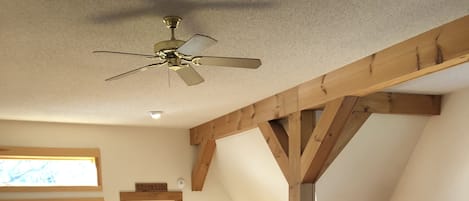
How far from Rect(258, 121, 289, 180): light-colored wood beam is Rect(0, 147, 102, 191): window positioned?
2772mm

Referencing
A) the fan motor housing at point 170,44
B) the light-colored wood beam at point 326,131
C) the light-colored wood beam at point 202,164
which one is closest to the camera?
the fan motor housing at point 170,44

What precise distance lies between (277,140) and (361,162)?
2.97 feet

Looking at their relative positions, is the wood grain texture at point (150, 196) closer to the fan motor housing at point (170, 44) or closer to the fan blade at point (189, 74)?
the fan blade at point (189, 74)

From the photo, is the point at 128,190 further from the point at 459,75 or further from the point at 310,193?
the point at 459,75

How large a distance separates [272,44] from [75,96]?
2.35 metres

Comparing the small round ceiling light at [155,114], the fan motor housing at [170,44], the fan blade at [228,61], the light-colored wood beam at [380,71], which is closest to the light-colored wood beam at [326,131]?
the light-colored wood beam at [380,71]

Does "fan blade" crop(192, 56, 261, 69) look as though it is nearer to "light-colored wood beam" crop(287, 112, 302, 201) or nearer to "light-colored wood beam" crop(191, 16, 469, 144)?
"light-colored wood beam" crop(191, 16, 469, 144)

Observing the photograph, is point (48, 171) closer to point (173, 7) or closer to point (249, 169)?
point (249, 169)

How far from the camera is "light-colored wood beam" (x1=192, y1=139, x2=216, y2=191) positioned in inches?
267

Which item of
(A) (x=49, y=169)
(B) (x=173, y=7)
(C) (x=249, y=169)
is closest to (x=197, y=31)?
(B) (x=173, y=7)

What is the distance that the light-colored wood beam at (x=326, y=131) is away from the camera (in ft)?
12.8

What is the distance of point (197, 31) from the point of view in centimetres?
282

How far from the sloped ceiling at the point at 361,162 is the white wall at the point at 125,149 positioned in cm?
116

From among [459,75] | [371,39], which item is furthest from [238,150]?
[371,39]
